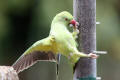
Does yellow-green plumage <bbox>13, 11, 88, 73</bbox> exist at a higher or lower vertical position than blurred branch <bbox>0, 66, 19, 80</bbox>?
higher

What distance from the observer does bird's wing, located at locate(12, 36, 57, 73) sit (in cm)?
756

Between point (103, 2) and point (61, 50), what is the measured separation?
468 inches

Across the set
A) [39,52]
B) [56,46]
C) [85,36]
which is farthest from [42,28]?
[56,46]

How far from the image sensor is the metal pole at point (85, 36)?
26.4 feet

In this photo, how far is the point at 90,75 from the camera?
805 centimetres

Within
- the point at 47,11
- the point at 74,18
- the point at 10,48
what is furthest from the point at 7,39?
the point at 74,18

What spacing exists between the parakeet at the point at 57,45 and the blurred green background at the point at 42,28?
9.36 metres

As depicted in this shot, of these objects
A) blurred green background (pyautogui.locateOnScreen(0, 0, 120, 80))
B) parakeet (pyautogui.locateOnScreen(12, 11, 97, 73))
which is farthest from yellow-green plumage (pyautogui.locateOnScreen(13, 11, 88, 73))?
blurred green background (pyautogui.locateOnScreen(0, 0, 120, 80))

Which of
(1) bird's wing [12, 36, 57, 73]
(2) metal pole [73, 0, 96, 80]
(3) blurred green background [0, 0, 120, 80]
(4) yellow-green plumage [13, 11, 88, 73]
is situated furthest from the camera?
(3) blurred green background [0, 0, 120, 80]

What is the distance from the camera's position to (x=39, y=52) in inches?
304

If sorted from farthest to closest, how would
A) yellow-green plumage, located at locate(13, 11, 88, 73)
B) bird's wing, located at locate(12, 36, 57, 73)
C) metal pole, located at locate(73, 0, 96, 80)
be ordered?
metal pole, located at locate(73, 0, 96, 80) → bird's wing, located at locate(12, 36, 57, 73) → yellow-green plumage, located at locate(13, 11, 88, 73)

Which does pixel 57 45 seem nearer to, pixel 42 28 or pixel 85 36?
pixel 85 36

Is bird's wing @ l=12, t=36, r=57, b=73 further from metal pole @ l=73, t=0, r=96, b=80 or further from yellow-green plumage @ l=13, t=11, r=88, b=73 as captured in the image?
metal pole @ l=73, t=0, r=96, b=80

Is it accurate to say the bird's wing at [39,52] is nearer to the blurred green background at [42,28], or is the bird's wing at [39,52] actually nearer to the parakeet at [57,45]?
the parakeet at [57,45]
